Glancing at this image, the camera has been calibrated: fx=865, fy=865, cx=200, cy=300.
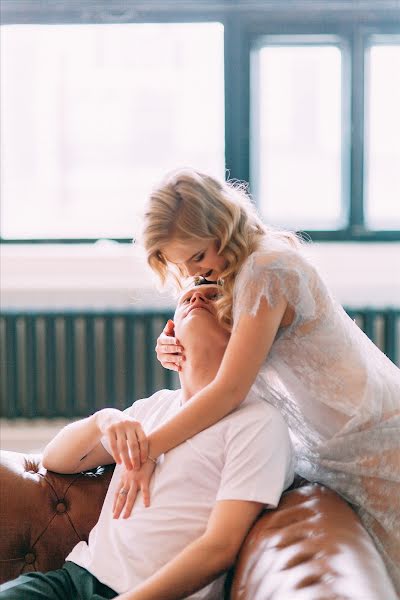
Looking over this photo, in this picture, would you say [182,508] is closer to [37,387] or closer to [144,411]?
[144,411]

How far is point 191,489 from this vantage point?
1.47 m

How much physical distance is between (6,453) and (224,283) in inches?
21.8

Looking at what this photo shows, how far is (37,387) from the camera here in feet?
12.1

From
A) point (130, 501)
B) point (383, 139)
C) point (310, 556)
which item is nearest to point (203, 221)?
point (130, 501)

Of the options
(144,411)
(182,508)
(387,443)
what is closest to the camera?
(182,508)

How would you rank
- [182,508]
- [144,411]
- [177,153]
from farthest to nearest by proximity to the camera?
[177,153], [144,411], [182,508]

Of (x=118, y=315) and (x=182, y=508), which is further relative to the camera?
(x=118, y=315)

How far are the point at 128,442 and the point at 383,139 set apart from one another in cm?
275

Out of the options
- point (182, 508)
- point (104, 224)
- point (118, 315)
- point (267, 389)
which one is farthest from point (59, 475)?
point (104, 224)

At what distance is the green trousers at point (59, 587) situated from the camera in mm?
1423

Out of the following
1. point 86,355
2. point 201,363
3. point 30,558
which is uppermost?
point 201,363

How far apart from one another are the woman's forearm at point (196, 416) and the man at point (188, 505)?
0.01 meters

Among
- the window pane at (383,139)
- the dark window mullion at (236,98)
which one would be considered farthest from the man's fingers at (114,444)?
the window pane at (383,139)

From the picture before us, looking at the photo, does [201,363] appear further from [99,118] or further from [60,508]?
[99,118]
